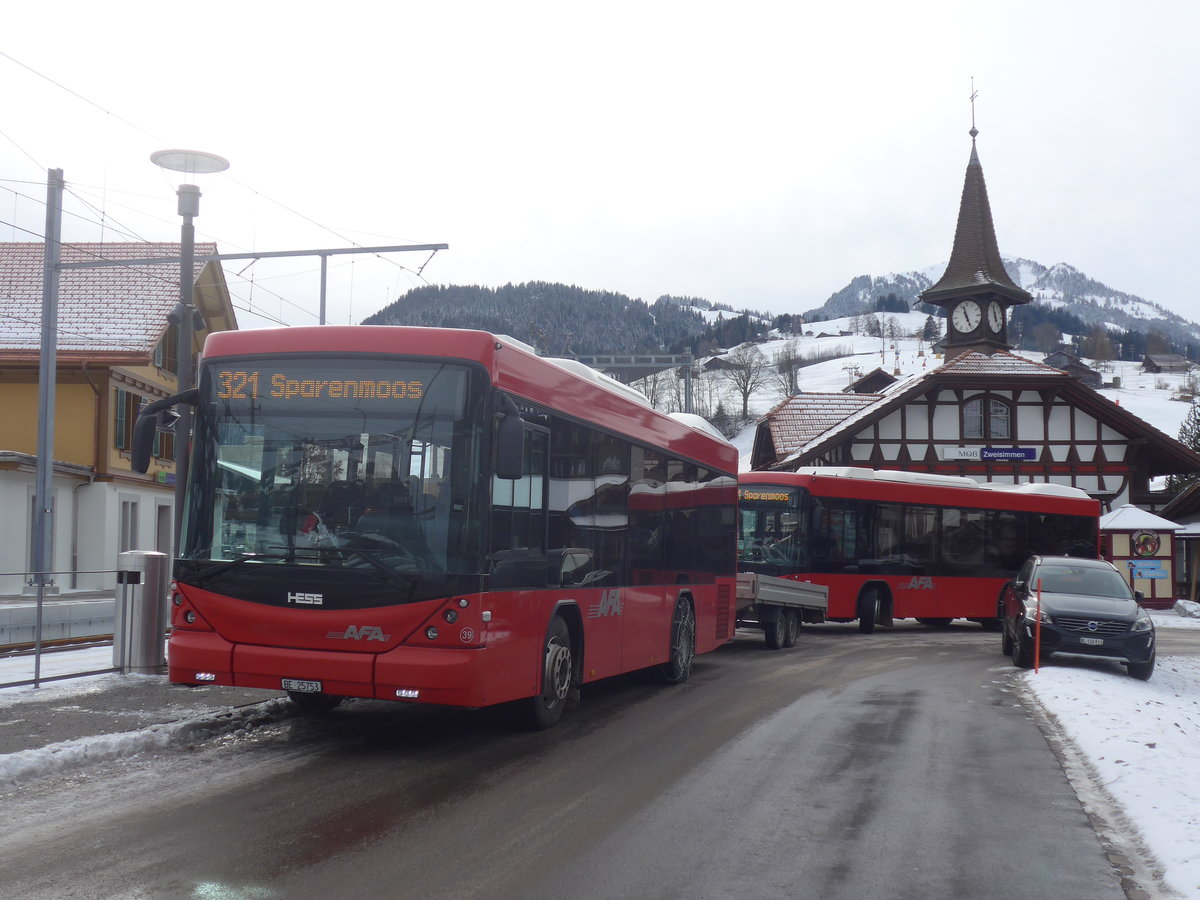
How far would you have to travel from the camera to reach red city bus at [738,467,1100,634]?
23.5 metres

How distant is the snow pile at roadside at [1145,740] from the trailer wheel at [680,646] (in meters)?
3.93

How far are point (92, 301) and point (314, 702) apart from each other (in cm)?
2560

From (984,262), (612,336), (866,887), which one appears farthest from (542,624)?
(612,336)

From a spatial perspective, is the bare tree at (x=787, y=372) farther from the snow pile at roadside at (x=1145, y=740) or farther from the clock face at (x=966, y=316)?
the snow pile at roadside at (x=1145, y=740)

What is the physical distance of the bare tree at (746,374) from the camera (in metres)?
119

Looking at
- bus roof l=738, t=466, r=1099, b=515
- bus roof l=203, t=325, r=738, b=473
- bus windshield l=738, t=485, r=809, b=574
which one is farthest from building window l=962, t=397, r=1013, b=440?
bus roof l=203, t=325, r=738, b=473

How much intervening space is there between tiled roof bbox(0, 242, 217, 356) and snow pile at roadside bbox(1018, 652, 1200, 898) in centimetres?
2326

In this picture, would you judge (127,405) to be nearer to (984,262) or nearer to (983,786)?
(983,786)

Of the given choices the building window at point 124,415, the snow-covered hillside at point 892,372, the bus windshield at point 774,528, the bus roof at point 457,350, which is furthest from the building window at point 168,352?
the snow-covered hillside at point 892,372

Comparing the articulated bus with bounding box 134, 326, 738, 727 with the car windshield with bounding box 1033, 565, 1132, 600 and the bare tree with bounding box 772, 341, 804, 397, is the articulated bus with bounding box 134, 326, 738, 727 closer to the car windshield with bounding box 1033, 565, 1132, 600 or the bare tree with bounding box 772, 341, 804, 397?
the car windshield with bounding box 1033, 565, 1132, 600

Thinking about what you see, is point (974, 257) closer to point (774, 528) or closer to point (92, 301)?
point (774, 528)

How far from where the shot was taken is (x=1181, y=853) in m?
6.45

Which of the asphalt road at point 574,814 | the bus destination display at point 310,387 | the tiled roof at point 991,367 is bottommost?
the asphalt road at point 574,814

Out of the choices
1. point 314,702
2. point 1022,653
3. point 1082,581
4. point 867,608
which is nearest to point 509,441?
point 314,702
